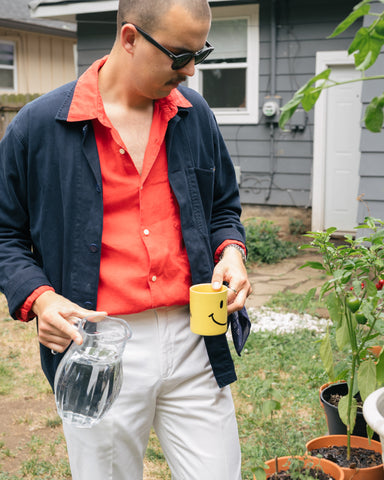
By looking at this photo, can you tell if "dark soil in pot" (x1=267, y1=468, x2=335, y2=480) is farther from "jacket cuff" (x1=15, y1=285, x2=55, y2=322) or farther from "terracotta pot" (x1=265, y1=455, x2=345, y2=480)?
"jacket cuff" (x1=15, y1=285, x2=55, y2=322)

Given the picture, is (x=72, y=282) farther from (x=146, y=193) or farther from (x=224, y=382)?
(x=224, y=382)

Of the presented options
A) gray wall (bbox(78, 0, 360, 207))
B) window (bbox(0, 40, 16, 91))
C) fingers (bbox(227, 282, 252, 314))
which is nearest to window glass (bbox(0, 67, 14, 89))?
window (bbox(0, 40, 16, 91))

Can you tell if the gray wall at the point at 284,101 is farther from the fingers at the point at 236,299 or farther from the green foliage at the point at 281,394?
the fingers at the point at 236,299

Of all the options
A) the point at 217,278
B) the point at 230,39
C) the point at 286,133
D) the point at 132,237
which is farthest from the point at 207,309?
the point at 230,39

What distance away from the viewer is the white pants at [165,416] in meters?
1.79

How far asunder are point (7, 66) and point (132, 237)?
48.6 feet

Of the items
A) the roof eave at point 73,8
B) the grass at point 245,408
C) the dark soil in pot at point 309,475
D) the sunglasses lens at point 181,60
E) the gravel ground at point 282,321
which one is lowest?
the grass at point 245,408

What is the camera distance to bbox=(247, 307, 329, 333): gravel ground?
5.11 meters

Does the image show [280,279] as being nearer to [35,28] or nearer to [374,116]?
[374,116]

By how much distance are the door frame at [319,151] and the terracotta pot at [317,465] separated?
256 inches

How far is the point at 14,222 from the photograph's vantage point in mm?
1800

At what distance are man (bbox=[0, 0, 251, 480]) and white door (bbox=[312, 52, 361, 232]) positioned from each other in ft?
22.8

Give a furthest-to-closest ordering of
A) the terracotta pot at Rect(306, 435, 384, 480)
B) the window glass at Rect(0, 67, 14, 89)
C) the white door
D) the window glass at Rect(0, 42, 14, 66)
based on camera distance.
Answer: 1. the window glass at Rect(0, 67, 14, 89)
2. the window glass at Rect(0, 42, 14, 66)
3. the white door
4. the terracotta pot at Rect(306, 435, 384, 480)

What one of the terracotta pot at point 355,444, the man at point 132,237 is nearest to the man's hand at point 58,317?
the man at point 132,237
